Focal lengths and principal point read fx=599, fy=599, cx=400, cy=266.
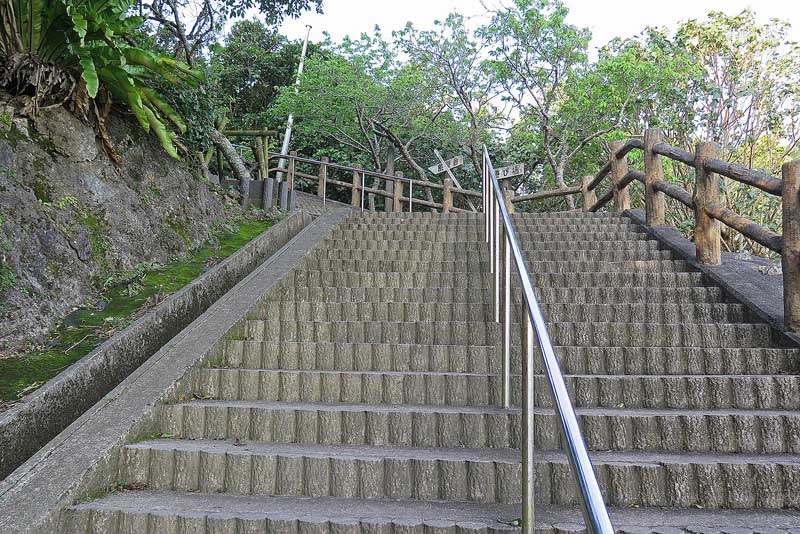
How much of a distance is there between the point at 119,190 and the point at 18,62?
4.39 ft

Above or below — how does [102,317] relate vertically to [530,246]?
below

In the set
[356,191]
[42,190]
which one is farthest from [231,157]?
[42,190]

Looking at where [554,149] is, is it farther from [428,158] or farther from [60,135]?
[60,135]

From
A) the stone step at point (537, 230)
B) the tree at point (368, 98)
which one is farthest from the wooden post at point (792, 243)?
the tree at point (368, 98)

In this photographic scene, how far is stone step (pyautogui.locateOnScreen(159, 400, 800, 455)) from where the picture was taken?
272 cm

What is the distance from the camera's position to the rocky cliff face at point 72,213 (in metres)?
4.18

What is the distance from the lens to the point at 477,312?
424cm

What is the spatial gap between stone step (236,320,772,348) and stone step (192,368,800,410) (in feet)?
1.63

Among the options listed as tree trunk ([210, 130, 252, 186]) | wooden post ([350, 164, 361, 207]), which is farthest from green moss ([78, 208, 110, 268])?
wooden post ([350, 164, 361, 207])

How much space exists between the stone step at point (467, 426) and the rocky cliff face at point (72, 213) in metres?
1.79

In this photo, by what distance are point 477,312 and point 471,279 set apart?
2.67 feet

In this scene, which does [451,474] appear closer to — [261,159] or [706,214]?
[706,214]

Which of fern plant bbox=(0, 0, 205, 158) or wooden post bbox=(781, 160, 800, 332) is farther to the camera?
fern plant bbox=(0, 0, 205, 158)

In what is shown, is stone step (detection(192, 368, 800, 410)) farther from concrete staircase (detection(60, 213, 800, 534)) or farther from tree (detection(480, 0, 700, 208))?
tree (detection(480, 0, 700, 208))
